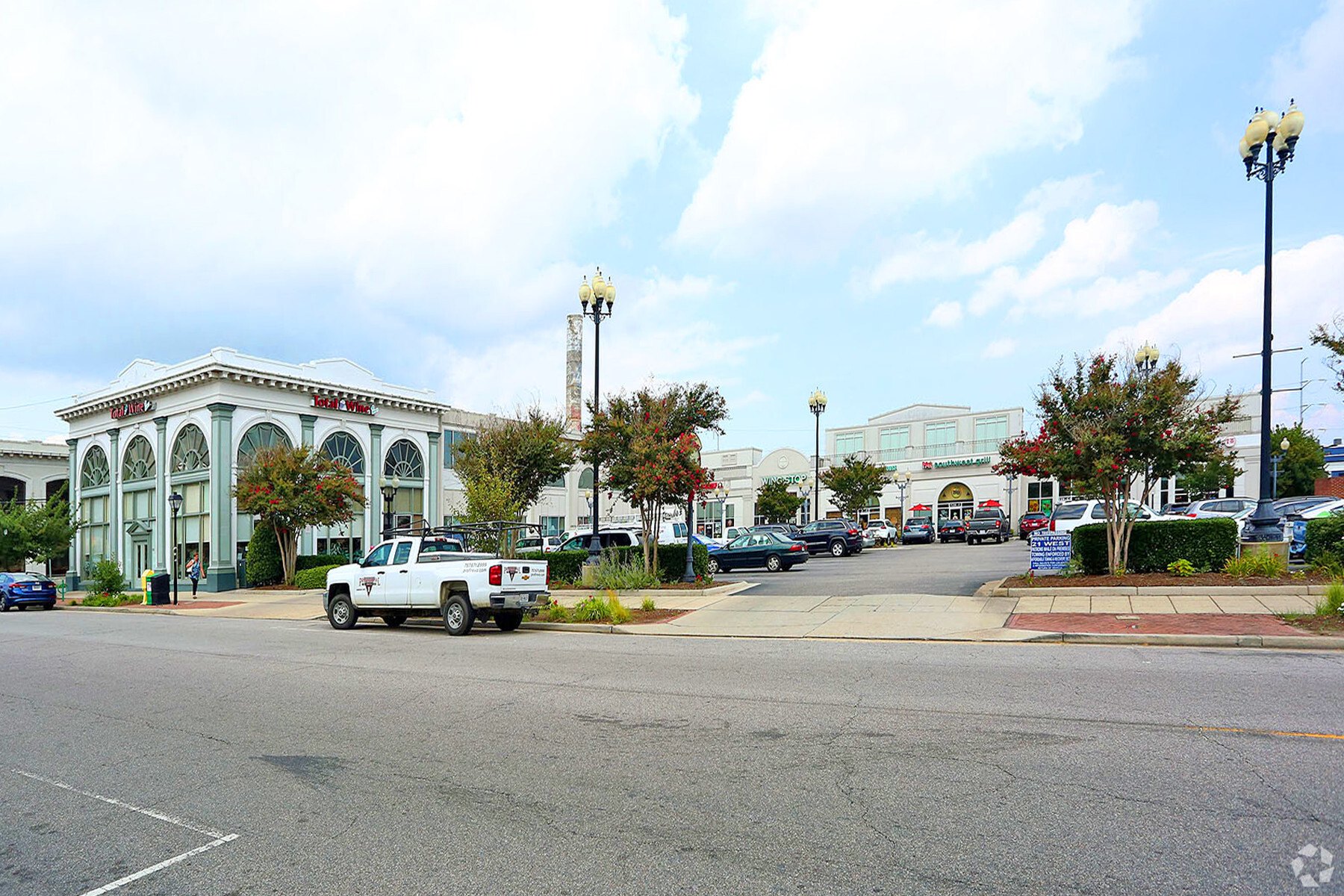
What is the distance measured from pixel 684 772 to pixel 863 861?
191cm

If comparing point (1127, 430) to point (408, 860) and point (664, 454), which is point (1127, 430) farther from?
point (408, 860)

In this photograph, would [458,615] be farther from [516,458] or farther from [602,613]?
[516,458]

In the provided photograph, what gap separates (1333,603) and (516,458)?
24.6 metres

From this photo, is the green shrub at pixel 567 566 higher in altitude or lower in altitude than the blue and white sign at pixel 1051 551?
lower

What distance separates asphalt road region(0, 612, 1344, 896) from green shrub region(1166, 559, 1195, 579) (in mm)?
6466

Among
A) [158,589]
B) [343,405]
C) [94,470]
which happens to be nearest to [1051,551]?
[158,589]

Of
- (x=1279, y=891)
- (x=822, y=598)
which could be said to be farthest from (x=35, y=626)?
(x=1279, y=891)

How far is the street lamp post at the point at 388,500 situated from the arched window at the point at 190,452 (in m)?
7.37

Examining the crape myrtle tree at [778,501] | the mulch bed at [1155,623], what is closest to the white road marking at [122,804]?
the mulch bed at [1155,623]

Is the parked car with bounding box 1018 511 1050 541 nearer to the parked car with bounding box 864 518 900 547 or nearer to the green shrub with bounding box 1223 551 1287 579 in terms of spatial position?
the parked car with bounding box 864 518 900 547

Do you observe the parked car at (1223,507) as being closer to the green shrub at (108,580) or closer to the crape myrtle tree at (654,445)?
the crape myrtle tree at (654,445)

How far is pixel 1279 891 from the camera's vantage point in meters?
3.91

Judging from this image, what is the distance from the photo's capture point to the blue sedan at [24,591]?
31078mm

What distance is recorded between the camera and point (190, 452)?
3762cm
